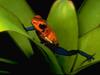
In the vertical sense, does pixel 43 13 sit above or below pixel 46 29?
below

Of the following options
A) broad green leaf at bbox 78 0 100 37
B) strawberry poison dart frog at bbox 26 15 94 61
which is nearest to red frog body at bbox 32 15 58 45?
strawberry poison dart frog at bbox 26 15 94 61

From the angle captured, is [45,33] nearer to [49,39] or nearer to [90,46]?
[49,39]

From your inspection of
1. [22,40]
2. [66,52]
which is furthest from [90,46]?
[22,40]

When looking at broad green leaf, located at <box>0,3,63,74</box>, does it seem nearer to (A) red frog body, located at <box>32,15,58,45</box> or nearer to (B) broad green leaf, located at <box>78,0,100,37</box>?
(A) red frog body, located at <box>32,15,58,45</box>

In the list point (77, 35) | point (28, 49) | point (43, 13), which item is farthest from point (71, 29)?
point (43, 13)

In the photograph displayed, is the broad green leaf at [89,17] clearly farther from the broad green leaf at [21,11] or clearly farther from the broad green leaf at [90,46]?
the broad green leaf at [21,11]

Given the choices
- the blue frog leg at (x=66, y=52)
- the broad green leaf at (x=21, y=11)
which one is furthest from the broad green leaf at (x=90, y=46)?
the broad green leaf at (x=21, y=11)

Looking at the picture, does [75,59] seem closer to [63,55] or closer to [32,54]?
[63,55]
